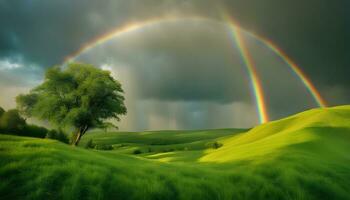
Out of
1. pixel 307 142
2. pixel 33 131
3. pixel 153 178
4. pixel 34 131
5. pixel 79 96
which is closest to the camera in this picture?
pixel 153 178

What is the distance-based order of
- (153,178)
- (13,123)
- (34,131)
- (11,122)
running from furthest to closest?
(34,131) < (13,123) < (11,122) < (153,178)

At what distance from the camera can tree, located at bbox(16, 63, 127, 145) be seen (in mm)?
63656

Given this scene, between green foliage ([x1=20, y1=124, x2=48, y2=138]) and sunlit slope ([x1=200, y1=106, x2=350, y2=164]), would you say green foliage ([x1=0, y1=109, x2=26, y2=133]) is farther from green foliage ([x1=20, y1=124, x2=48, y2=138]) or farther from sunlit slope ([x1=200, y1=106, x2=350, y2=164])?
sunlit slope ([x1=200, y1=106, x2=350, y2=164])

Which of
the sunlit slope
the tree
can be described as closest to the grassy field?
the sunlit slope

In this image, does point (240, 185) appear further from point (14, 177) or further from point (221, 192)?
point (14, 177)

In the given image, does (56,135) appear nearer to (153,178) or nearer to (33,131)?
(33,131)

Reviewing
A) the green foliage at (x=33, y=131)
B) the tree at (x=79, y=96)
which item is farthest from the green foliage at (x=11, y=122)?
the tree at (x=79, y=96)

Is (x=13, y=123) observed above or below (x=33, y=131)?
above

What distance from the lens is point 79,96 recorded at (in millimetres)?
65688

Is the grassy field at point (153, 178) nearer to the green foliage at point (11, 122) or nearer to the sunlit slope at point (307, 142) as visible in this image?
the sunlit slope at point (307, 142)

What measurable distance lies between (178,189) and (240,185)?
5.01 metres

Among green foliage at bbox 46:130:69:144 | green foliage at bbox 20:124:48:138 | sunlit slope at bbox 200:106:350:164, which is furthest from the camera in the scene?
green foliage at bbox 46:130:69:144

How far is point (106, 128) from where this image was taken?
70.1 meters

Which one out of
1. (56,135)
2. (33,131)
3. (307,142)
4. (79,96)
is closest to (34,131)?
(33,131)
